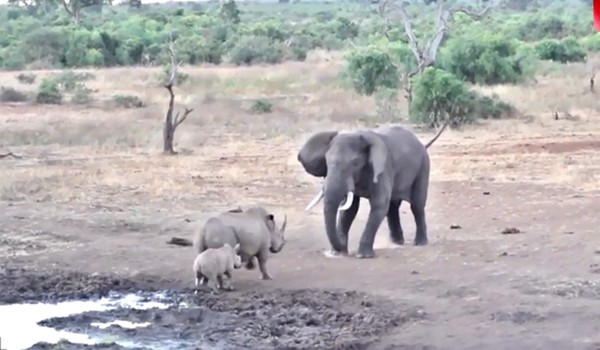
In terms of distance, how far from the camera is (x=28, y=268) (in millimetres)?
11945

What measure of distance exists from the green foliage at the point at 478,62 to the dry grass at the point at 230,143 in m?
1.40

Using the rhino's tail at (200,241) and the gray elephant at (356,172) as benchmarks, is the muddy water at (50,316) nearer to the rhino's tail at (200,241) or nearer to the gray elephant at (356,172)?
the rhino's tail at (200,241)

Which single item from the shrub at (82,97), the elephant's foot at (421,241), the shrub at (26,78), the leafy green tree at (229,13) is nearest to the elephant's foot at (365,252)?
the elephant's foot at (421,241)

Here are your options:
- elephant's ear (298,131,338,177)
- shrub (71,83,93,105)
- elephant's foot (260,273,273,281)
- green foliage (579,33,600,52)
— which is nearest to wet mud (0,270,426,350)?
elephant's foot (260,273,273,281)

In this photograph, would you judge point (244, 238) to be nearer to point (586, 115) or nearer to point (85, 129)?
point (85, 129)

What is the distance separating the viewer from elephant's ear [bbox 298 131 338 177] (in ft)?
41.0

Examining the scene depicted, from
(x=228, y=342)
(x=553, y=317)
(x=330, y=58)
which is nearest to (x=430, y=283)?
(x=553, y=317)

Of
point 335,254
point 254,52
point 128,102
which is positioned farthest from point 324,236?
point 254,52

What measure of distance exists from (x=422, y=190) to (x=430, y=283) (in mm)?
2812

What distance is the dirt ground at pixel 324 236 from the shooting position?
9445 mm

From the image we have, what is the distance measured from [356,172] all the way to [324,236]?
1.69 meters

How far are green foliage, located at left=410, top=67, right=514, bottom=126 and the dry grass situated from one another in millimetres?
556

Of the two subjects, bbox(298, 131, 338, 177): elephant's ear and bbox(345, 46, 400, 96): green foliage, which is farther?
bbox(345, 46, 400, 96): green foliage

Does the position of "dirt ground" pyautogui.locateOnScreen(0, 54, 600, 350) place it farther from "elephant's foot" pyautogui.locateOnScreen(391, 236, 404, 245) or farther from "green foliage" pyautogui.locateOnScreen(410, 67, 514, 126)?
"green foliage" pyautogui.locateOnScreen(410, 67, 514, 126)
